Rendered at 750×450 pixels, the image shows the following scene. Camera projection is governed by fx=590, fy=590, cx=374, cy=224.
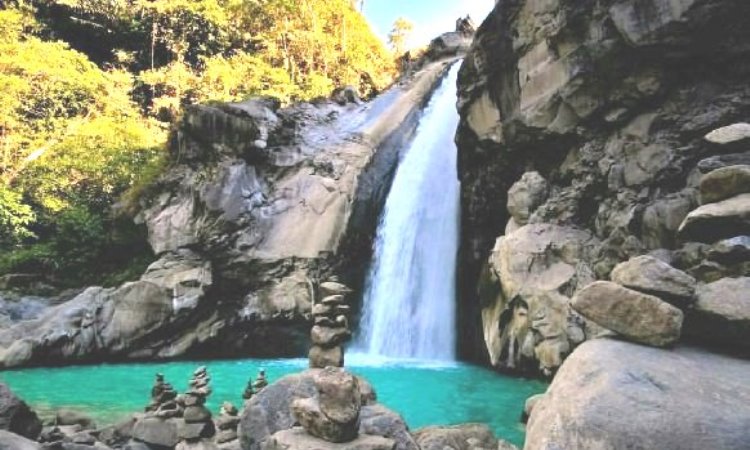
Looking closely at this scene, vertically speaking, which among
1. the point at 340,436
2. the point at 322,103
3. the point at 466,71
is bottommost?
the point at 340,436

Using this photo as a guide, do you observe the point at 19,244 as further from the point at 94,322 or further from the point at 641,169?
the point at 641,169

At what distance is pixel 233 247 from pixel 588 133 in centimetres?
1226

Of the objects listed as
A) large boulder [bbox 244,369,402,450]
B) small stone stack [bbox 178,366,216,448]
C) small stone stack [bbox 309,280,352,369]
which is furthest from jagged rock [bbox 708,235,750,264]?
small stone stack [bbox 178,366,216,448]

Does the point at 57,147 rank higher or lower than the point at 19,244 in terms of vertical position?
higher

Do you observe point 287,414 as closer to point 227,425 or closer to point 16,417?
point 227,425

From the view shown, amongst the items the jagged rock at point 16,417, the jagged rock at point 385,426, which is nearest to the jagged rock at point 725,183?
the jagged rock at point 385,426

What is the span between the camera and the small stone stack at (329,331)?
669cm

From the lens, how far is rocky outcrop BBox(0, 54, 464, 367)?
1894cm

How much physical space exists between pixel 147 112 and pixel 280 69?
775 cm

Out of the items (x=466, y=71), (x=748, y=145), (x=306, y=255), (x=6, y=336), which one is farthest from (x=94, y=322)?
(x=748, y=145)

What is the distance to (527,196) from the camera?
51.0 ft

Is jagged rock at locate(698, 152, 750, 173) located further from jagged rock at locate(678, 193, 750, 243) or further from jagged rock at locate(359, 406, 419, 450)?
jagged rock at locate(359, 406, 419, 450)

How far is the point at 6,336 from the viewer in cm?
1805

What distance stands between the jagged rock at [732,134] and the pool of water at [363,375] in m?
5.89
